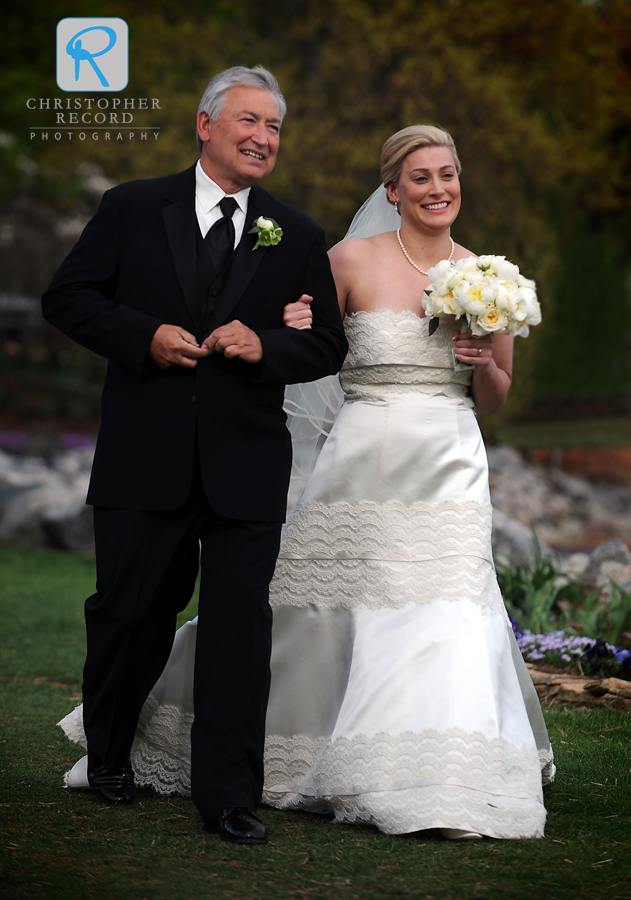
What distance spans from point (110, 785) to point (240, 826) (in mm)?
648

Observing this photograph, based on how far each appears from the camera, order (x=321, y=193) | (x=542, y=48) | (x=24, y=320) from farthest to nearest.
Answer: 1. (x=24, y=320)
2. (x=542, y=48)
3. (x=321, y=193)

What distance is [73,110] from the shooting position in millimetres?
17453

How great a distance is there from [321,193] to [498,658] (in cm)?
1321

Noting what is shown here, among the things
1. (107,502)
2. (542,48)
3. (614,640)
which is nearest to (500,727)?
(107,502)

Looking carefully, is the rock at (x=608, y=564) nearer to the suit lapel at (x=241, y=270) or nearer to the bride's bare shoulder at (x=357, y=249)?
the bride's bare shoulder at (x=357, y=249)

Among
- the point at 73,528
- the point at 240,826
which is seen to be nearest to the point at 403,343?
the point at 240,826

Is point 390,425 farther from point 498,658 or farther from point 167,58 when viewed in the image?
point 167,58

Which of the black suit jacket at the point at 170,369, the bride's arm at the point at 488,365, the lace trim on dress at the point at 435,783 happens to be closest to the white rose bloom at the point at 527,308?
the bride's arm at the point at 488,365

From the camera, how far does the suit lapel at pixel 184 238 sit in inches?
136

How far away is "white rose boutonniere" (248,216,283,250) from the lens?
3.50 metres

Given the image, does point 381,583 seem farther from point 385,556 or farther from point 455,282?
point 455,282

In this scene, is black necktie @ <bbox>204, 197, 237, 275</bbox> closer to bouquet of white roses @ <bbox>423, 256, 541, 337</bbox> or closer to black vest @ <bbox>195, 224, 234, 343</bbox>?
black vest @ <bbox>195, 224, 234, 343</bbox>

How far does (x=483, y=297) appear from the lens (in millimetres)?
3826

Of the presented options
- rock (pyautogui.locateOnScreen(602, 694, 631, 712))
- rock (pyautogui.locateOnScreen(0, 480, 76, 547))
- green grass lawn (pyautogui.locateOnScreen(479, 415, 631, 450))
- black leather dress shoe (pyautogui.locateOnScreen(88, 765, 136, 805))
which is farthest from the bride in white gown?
green grass lawn (pyautogui.locateOnScreen(479, 415, 631, 450))
